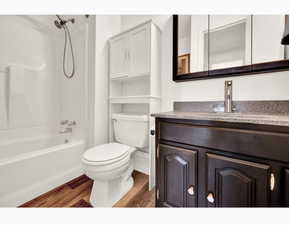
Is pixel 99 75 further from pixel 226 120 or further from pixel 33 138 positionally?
pixel 226 120

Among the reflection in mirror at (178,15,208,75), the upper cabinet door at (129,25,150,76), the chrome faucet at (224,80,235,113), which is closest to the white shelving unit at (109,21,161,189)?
the upper cabinet door at (129,25,150,76)

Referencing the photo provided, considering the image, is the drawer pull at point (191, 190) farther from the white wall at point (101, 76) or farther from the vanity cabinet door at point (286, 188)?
the white wall at point (101, 76)

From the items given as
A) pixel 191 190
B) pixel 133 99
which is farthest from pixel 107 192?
pixel 133 99

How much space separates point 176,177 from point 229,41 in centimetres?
112

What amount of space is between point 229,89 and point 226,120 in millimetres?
471

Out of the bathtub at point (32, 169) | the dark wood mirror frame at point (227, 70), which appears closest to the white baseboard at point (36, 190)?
the bathtub at point (32, 169)

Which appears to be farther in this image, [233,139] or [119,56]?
[119,56]

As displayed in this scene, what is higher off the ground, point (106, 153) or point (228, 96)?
point (228, 96)

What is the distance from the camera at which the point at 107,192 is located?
3.75ft

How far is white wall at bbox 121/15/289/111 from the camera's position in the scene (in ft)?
3.07

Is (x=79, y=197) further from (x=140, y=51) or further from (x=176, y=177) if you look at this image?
(x=140, y=51)

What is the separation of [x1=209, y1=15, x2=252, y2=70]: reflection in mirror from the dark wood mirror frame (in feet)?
0.13

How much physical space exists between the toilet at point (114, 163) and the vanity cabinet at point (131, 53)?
51 cm

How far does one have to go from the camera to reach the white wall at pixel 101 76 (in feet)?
5.19
